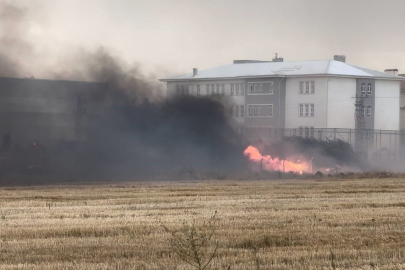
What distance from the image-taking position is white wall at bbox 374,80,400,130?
11819 cm

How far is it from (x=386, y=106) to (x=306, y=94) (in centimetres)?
1285

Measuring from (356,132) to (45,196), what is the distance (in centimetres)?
6807

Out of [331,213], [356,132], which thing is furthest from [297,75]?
[331,213]

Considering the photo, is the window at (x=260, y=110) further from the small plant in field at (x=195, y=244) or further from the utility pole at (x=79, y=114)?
the small plant in field at (x=195, y=244)

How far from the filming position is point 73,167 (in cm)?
7675

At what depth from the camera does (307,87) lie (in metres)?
115

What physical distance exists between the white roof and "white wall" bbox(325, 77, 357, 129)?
125 centimetres

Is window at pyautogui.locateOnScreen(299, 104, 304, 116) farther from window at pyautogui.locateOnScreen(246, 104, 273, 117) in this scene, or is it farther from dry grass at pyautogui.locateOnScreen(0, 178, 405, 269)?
dry grass at pyautogui.locateOnScreen(0, 178, 405, 269)

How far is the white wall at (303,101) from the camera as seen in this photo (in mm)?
111919

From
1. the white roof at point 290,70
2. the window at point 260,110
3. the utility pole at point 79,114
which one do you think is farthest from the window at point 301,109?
the utility pole at point 79,114

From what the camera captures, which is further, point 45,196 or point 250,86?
point 250,86

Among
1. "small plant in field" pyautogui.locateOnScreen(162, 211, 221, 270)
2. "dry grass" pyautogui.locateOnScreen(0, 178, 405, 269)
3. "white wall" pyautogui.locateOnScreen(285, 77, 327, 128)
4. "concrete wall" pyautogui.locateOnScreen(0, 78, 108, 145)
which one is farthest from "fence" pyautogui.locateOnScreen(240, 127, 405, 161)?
"small plant in field" pyautogui.locateOnScreen(162, 211, 221, 270)

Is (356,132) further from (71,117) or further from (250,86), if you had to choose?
(71,117)

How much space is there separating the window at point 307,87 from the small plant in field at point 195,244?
286 ft
